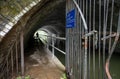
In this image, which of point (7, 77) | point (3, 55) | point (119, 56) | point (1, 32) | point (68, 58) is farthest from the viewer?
point (119, 56)

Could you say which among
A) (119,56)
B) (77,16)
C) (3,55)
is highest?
(77,16)

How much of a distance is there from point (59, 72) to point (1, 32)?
1.97 m

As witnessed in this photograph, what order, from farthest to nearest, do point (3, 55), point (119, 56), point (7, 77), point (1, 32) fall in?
point (119, 56), point (7, 77), point (3, 55), point (1, 32)

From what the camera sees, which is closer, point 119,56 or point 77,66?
point 77,66

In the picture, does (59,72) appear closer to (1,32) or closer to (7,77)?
(7,77)

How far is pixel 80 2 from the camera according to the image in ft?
12.6

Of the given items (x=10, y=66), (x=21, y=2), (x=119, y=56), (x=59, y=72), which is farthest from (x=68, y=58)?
(x=119, y=56)

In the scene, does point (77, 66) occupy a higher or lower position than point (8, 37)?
lower

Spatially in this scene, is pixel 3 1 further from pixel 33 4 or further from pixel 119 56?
pixel 119 56

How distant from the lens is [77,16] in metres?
3.85

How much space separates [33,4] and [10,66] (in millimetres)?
1704

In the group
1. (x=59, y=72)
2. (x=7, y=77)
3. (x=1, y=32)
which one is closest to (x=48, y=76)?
(x=59, y=72)

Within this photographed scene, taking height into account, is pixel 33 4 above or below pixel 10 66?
above

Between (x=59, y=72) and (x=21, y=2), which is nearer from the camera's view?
(x=21, y=2)
